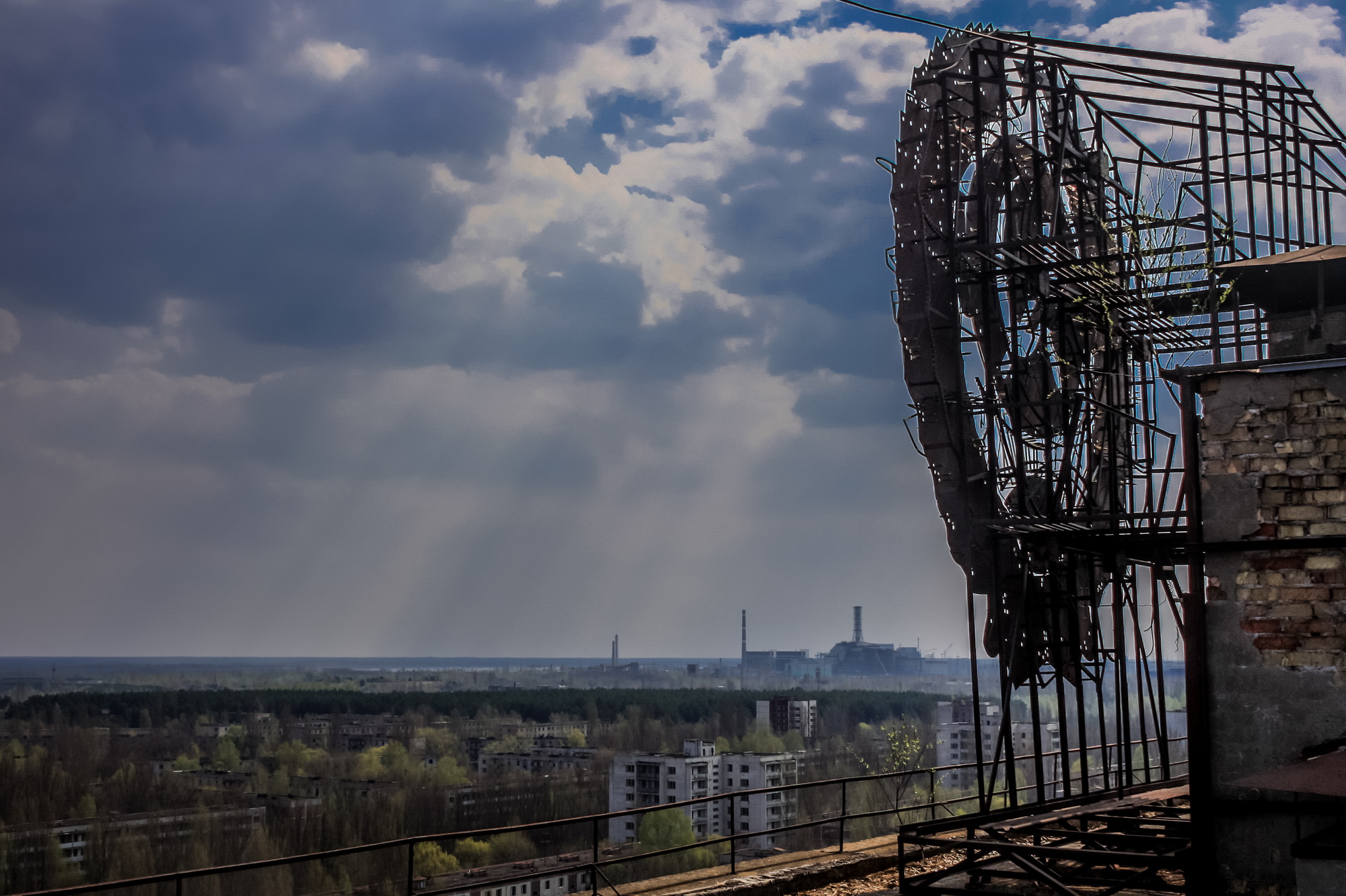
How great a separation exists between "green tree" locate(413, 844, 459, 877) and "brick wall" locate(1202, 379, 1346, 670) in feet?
214

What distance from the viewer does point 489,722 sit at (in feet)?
416

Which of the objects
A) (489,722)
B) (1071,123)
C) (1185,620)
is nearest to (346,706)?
(489,722)

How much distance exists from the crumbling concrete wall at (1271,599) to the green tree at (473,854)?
6762 cm

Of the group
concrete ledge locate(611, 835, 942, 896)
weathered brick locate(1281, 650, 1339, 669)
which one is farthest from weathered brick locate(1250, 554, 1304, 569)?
concrete ledge locate(611, 835, 942, 896)

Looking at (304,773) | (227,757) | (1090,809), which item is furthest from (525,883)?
(227,757)

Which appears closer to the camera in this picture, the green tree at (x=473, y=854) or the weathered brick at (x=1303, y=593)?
the weathered brick at (x=1303, y=593)

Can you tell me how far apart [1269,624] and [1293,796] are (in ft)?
3.64

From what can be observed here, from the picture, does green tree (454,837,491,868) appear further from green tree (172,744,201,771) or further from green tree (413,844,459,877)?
green tree (172,744,201,771)

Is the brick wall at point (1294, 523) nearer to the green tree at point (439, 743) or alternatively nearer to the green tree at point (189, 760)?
the green tree at point (189, 760)

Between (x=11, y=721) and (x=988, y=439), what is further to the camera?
(x=11, y=721)

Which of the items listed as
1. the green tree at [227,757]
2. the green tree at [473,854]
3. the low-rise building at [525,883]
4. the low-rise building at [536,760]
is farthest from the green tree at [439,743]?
the low-rise building at [525,883]

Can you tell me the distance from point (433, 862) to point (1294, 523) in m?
67.2

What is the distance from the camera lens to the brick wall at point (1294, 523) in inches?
301

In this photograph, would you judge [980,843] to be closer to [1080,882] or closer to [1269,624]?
[1080,882]
